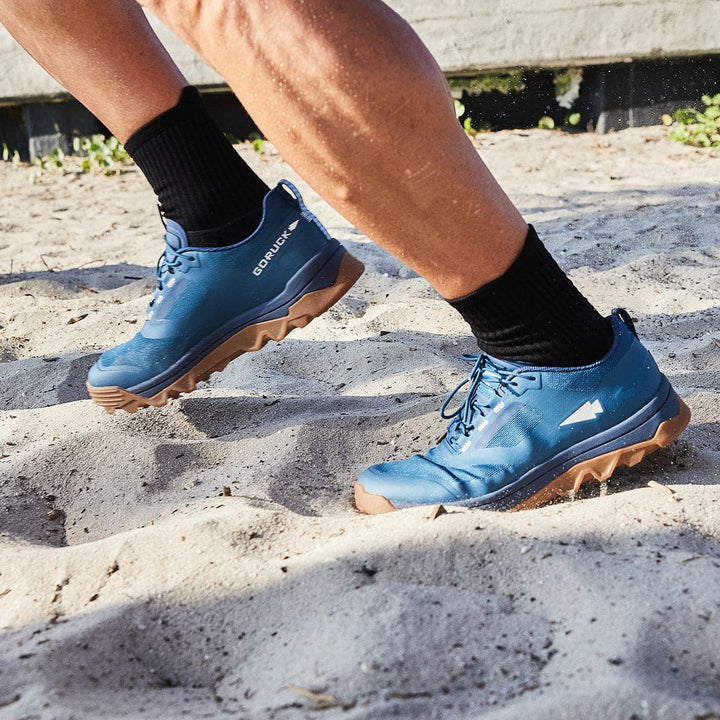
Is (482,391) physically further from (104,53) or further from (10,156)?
(10,156)

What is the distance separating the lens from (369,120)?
1.17 m

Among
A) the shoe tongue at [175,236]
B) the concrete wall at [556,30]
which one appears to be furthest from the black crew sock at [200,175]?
the concrete wall at [556,30]

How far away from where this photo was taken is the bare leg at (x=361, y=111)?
3.71ft

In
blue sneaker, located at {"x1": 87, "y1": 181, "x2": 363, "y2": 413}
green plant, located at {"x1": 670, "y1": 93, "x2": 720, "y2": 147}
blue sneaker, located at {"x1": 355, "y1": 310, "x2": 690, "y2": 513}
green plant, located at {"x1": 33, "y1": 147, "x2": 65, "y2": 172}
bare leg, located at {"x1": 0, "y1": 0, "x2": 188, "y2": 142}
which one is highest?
bare leg, located at {"x1": 0, "y1": 0, "x2": 188, "y2": 142}

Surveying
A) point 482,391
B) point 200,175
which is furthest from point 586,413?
point 200,175

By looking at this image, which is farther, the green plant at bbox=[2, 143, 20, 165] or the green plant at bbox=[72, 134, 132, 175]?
the green plant at bbox=[2, 143, 20, 165]

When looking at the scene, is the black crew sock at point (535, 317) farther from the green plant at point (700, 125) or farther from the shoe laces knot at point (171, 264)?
the green plant at point (700, 125)

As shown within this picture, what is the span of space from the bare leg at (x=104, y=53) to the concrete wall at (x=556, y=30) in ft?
12.7

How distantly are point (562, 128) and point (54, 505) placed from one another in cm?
467

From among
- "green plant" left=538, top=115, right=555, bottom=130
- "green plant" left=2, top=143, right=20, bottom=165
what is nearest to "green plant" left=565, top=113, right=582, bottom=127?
"green plant" left=538, top=115, right=555, bottom=130

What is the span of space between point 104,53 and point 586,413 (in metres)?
1.13

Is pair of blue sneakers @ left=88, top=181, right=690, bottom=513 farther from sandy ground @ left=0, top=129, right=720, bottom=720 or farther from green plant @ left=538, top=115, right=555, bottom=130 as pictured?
green plant @ left=538, top=115, right=555, bottom=130

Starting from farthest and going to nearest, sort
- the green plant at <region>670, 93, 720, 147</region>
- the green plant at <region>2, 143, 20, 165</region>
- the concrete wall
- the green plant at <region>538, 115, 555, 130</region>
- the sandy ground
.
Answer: the green plant at <region>2, 143, 20, 165</region> < the green plant at <region>538, 115, 555, 130</region> < the concrete wall < the green plant at <region>670, 93, 720, 147</region> < the sandy ground

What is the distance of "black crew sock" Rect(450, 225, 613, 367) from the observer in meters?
1.36
